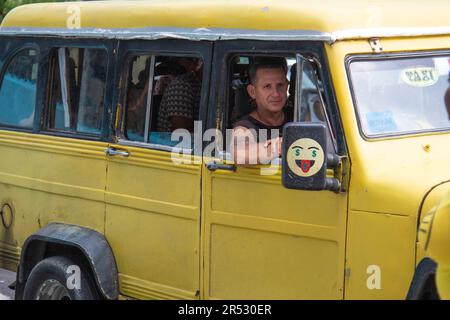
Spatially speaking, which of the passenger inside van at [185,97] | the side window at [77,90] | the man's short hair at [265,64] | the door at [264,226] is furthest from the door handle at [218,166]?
the side window at [77,90]

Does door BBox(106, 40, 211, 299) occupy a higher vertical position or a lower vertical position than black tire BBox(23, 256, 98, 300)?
higher

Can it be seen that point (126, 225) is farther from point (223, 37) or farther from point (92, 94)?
point (223, 37)

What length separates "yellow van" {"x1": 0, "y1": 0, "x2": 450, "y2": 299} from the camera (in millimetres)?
4520

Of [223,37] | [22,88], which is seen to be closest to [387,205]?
[223,37]

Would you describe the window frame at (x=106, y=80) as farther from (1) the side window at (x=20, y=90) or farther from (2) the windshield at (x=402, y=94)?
(2) the windshield at (x=402, y=94)

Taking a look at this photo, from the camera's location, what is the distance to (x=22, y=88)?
6.51m

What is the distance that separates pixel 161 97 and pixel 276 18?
1.07 meters

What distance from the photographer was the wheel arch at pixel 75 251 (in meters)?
5.77

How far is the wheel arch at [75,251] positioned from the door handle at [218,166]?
103cm

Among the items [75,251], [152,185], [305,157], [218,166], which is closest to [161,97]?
[152,185]

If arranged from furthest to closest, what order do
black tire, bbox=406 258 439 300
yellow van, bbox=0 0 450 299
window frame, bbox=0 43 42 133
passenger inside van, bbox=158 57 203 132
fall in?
window frame, bbox=0 43 42 133
passenger inside van, bbox=158 57 203 132
yellow van, bbox=0 0 450 299
black tire, bbox=406 258 439 300

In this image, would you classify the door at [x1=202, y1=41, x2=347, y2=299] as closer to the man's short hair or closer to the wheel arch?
the man's short hair

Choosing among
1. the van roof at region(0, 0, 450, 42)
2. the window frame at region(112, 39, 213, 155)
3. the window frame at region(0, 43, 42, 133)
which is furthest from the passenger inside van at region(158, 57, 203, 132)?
the window frame at region(0, 43, 42, 133)

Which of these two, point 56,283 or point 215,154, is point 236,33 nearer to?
point 215,154
